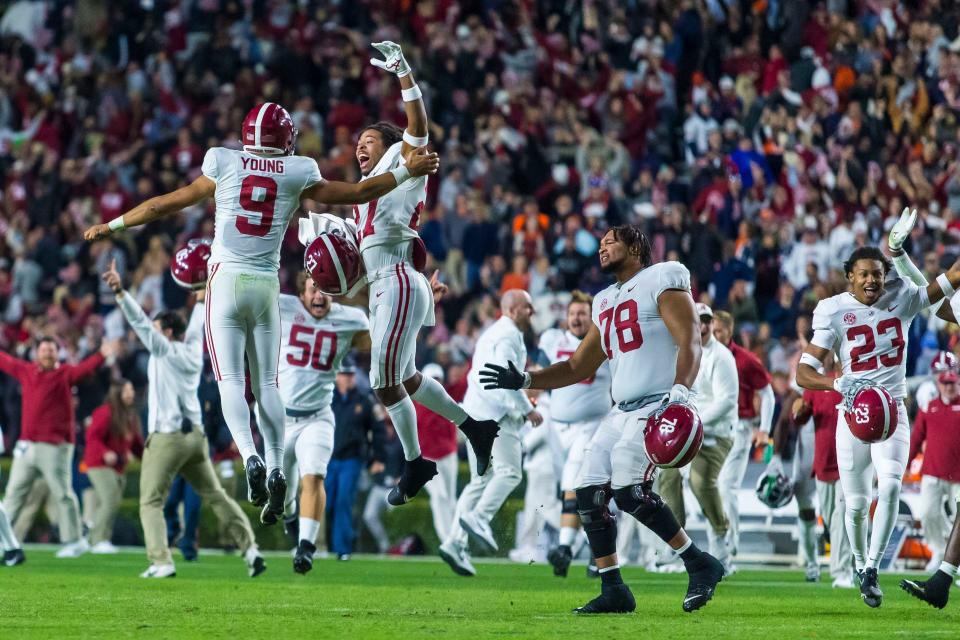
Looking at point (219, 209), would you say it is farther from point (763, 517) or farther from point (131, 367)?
point (131, 367)

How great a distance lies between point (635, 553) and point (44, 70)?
15.1 metres

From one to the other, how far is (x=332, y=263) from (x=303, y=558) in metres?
3.15

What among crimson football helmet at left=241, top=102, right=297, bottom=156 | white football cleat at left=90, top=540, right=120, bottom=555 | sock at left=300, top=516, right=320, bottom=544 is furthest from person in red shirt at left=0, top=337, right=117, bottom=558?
crimson football helmet at left=241, top=102, right=297, bottom=156

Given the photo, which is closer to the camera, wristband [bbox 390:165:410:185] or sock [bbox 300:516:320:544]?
wristband [bbox 390:165:410:185]

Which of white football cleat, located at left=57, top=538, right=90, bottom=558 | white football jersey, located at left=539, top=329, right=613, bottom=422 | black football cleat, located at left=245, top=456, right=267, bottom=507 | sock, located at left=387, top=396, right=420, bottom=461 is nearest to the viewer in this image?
black football cleat, located at left=245, top=456, right=267, bottom=507

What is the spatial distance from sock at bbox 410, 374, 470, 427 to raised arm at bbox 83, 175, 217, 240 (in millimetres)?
1867

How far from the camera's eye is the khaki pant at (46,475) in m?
15.2

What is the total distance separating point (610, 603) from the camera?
906 centimetres

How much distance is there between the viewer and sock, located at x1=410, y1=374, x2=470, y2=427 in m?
10.2

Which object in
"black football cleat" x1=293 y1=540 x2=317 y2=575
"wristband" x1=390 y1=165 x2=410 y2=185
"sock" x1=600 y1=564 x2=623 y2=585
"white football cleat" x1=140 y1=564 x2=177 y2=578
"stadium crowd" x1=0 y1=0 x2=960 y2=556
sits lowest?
"white football cleat" x1=140 y1=564 x2=177 y2=578

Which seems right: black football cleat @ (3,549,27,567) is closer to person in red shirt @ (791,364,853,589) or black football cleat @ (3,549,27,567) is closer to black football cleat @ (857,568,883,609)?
person in red shirt @ (791,364,853,589)

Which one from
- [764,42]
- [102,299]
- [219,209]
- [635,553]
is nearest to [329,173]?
[102,299]

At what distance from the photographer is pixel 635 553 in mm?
16297

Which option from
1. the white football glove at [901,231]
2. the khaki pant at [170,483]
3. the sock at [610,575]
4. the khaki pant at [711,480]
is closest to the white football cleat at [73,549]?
the khaki pant at [170,483]
